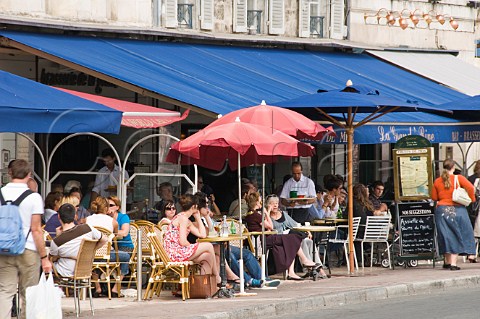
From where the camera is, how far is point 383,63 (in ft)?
87.8

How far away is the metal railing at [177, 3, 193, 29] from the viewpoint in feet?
77.7

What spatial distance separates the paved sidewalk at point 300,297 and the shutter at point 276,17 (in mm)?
7165

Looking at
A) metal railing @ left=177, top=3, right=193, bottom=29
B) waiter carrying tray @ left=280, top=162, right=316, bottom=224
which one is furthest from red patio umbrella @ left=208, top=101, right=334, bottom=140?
metal railing @ left=177, top=3, right=193, bottom=29

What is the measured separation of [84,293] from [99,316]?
1.82 m

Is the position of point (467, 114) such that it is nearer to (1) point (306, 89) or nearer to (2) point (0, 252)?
(1) point (306, 89)

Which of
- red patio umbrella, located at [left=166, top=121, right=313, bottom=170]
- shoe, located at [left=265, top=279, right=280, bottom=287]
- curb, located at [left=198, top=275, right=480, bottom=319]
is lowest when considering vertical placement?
curb, located at [left=198, top=275, right=480, bottom=319]

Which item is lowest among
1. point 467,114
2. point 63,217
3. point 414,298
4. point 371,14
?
point 414,298

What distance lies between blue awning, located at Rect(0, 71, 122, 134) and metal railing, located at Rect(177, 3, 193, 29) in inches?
371

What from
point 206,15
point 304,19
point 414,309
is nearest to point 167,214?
point 414,309

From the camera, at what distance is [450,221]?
19812mm

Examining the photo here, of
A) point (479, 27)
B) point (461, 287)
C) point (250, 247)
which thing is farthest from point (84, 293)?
point (479, 27)

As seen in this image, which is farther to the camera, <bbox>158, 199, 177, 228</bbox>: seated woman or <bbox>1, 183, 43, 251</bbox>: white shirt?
<bbox>158, 199, 177, 228</bbox>: seated woman

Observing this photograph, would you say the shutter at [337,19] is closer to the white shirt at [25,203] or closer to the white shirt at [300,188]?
the white shirt at [300,188]

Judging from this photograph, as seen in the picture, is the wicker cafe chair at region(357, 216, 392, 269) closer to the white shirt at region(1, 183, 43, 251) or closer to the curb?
the curb
